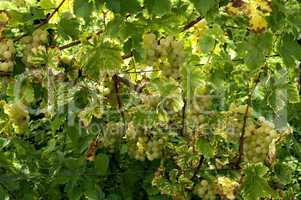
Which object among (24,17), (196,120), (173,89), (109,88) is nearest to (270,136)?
(196,120)

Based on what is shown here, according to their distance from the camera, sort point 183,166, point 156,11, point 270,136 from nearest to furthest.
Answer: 1. point 156,11
2. point 270,136
3. point 183,166

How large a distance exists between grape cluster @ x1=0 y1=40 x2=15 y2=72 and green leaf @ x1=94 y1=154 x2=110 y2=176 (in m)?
0.70

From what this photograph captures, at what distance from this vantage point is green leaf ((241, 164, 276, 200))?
7.74 feet

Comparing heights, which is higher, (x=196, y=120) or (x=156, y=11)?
(x=156, y=11)

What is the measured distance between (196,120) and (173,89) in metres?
0.27

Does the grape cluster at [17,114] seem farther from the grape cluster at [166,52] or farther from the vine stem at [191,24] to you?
the vine stem at [191,24]

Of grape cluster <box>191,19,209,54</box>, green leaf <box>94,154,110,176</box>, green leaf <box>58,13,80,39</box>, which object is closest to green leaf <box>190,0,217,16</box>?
grape cluster <box>191,19,209,54</box>

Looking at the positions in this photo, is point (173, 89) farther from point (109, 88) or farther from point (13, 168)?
point (13, 168)

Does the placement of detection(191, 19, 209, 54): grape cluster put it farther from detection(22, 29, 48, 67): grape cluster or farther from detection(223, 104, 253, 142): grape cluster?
detection(22, 29, 48, 67): grape cluster

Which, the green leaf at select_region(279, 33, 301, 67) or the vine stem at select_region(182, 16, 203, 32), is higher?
the vine stem at select_region(182, 16, 203, 32)

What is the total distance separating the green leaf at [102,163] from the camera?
108 inches

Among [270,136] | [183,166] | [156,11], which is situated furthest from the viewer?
[183,166]

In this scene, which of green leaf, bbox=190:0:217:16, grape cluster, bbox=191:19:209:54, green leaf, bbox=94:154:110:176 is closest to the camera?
green leaf, bbox=190:0:217:16

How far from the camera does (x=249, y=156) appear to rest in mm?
2527
